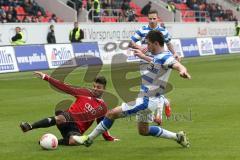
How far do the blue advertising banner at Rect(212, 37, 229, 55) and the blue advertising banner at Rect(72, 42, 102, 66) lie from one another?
12853mm

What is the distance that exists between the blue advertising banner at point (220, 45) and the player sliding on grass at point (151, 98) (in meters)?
34.4

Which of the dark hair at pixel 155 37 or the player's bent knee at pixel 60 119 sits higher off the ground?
the dark hair at pixel 155 37

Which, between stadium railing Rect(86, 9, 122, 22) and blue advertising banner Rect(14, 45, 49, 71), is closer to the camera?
blue advertising banner Rect(14, 45, 49, 71)

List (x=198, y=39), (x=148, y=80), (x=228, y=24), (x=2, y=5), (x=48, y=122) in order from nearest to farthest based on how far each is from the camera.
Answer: (x=148, y=80)
(x=48, y=122)
(x=2, y=5)
(x=198, y=39)
(x=228, y=24)

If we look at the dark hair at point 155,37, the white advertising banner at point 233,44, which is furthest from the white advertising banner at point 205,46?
the dark hair at point 155,37

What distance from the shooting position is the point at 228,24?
56938 millimetres

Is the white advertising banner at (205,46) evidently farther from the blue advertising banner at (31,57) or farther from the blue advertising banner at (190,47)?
the blue advertising banner at (31,57)

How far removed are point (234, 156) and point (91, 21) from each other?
35.4 metres

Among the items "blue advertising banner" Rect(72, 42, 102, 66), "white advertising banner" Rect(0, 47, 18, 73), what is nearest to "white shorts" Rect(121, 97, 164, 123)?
"white advertising banner" Rect(0, 47, 18, 73)

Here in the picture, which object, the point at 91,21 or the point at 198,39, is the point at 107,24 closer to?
the point at 91,21

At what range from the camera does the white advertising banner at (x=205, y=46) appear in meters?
42.4

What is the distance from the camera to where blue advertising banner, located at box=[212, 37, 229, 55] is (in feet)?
145

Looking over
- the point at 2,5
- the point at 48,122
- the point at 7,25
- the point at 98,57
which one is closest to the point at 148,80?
the point at 48,122

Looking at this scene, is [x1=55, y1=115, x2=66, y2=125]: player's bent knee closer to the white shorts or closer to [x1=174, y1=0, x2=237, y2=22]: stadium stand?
the white shorts
